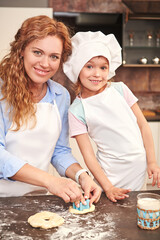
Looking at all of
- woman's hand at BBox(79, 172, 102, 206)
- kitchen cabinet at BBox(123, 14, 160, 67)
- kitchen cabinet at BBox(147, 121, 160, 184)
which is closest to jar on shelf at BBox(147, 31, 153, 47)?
kitchen cabinet at BBox(123, 14, 160, 67)

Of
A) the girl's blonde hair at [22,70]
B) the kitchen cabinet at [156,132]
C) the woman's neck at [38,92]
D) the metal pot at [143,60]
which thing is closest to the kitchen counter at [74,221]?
the girl's blonde hair at [22,70]

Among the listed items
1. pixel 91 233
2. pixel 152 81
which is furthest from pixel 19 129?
pixel 152 81

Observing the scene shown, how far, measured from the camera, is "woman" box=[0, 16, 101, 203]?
1439mm

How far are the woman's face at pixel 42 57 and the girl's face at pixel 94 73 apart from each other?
0.55 feet

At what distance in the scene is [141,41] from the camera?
160 inches

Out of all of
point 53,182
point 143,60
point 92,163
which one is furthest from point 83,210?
point 143,60

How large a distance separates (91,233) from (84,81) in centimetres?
83

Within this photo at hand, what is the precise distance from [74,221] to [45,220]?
0.10 meters

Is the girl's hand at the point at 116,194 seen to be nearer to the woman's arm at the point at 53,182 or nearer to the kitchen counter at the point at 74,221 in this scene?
the kitchen counter at the point at 74,221

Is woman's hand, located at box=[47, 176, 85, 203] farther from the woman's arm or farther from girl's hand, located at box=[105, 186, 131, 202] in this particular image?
girl's hand, located at box=[105, 186, 131, 202]

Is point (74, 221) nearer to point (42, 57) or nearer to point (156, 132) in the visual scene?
point (42, 57)

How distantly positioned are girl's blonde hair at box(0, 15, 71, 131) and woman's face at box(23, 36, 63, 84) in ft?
0.09

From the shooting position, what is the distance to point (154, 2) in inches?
121

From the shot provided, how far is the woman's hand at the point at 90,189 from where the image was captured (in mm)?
1269
